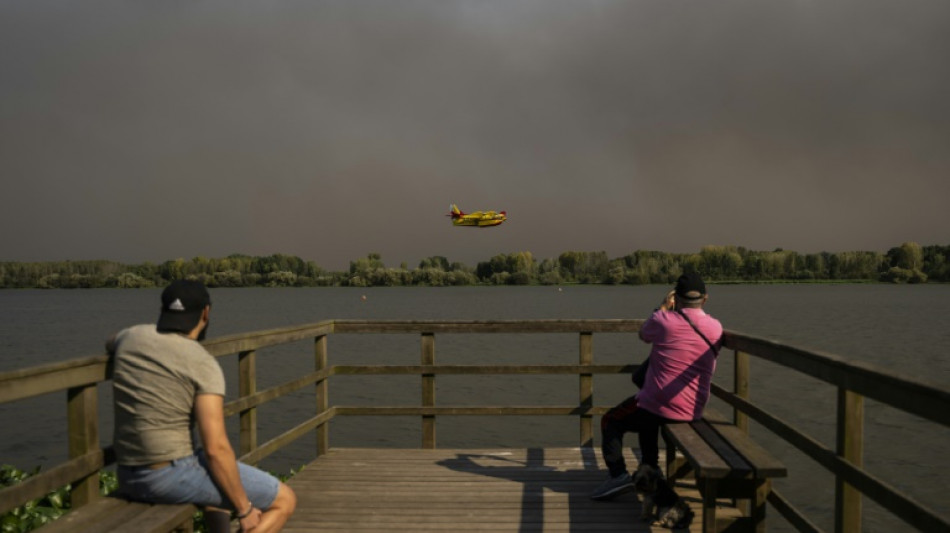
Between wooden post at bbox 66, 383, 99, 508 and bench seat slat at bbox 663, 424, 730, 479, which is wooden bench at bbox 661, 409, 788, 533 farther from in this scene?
wooden post at bbox 66, 383, 99, 508

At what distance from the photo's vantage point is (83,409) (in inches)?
152

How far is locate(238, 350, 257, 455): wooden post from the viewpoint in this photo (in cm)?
602

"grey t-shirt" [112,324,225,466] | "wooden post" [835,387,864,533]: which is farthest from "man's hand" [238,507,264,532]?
"wooden post" [835,387,864,533]

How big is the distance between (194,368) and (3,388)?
29.4 inches

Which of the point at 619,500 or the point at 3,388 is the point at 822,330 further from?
the point at 3,388

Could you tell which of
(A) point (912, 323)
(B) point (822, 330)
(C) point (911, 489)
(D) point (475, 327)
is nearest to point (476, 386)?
(C) point (911, 489)

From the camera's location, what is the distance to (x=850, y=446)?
379 centimetres

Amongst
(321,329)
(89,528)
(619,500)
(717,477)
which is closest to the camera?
(89,528)

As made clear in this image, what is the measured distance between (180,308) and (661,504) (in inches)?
135

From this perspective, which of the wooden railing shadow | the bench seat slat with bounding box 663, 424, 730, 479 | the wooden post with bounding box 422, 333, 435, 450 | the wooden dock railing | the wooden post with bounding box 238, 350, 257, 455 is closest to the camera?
the wooden dock railing

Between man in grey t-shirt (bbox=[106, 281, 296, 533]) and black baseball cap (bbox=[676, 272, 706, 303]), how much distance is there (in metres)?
3.24

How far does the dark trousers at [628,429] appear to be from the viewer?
5613mm

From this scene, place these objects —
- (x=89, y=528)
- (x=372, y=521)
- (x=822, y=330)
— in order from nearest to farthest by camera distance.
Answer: (x=89, y=528)
(x=372, y=521)
(x=822, y=330)

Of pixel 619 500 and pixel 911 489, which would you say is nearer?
pixel 619 500
